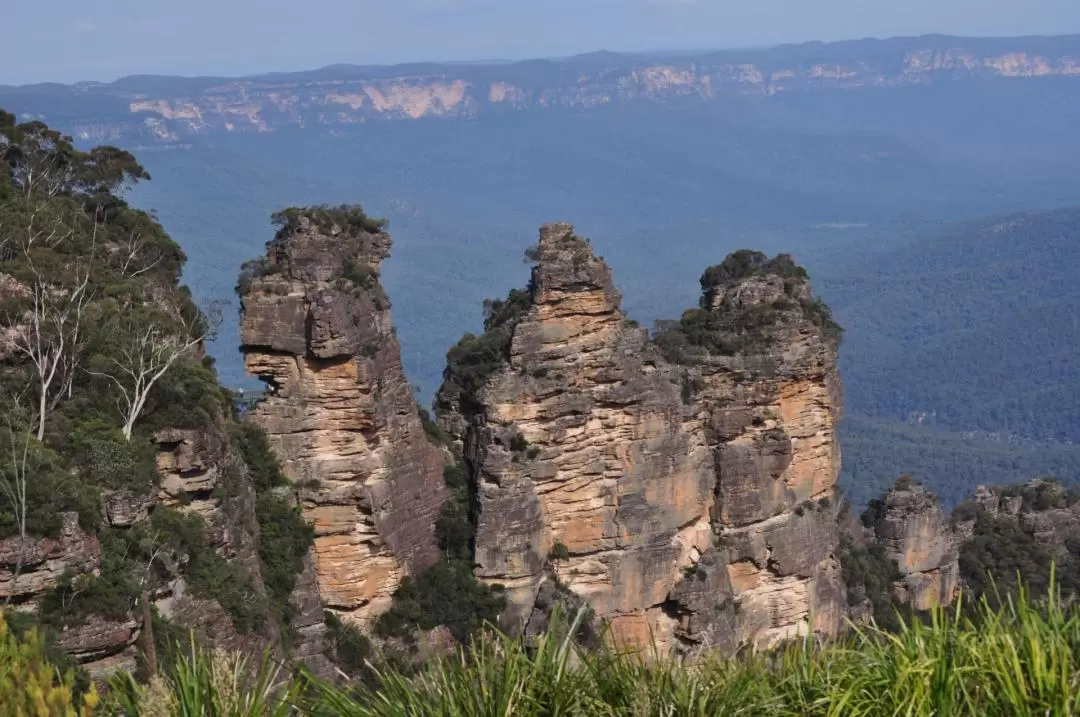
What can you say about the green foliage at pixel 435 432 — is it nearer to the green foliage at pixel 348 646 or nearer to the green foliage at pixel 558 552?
the green foliage at pixel 558 552

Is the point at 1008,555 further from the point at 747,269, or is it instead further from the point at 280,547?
the point at 280,547

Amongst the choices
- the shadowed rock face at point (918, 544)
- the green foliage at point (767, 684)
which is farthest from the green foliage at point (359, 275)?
the shadowed rock face at point (918, 544)

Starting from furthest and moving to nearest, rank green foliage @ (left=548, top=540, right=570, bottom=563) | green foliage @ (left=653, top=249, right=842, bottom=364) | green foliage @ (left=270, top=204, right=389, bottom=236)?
green foliage @ (left=653, top=249, right=842, bottom=364) < green foliage @ (left=548, top=540, right=570, bottom=563) < green foliage @ (left=270, top=204, right=389, bottom=236)

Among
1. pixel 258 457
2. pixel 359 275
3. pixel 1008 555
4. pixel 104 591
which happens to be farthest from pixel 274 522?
pixel 1008 555

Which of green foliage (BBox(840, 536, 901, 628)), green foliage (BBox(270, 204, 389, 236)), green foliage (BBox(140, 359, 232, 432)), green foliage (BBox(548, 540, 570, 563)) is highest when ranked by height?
green foliage (BBox(270, 204, 389, 236))

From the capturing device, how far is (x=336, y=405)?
34.6 meters

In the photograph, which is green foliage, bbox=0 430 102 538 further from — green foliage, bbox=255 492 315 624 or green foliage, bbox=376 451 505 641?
green foliage, bbox=376 451 505 641

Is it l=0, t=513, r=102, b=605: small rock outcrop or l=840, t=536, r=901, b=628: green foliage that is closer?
l=0, t=513, r=102, b=605: small rock outcrop

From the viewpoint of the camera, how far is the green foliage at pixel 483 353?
1512 inches

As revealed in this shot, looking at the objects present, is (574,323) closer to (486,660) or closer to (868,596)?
(868,596)

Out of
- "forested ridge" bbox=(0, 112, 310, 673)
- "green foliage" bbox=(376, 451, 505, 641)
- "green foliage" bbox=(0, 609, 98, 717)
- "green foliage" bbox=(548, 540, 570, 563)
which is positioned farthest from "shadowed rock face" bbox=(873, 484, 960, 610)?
"green foliage" bbox=(0, 609, 98, 717)

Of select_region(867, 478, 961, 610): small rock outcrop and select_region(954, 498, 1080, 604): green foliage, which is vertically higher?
select_region(867, 478, 961, 610): small rock outcrop

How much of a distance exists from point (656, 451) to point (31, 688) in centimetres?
2591

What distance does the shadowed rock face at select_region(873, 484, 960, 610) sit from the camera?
50344 millimetres
